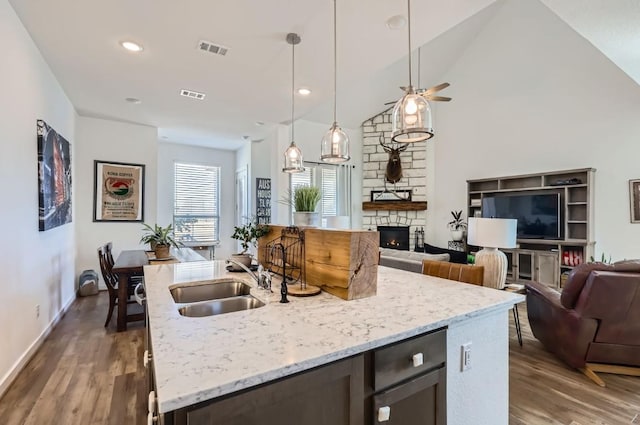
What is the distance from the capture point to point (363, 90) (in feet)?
20.9

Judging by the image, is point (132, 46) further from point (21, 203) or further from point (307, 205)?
point (307, 205)

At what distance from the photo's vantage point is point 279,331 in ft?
3.69

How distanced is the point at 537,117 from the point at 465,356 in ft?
19.0

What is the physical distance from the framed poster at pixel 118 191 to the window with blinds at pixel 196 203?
5.46 ft

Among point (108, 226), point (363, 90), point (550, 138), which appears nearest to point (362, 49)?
point (363, 90)

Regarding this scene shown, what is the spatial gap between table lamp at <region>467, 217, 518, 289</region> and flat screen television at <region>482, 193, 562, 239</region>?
281 cm

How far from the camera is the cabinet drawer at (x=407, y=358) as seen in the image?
109cm

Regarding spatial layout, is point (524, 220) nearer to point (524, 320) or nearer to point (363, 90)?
point (524, 320)

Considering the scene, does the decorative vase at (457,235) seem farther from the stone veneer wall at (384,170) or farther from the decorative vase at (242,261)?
the decorative vase at (242,261)

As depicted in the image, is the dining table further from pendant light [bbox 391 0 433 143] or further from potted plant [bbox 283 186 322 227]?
pendant light [bbox 391 0 433 143]

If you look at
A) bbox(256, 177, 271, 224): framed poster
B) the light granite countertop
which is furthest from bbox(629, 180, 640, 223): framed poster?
bbox(256, 177, 271, 224): framed poster

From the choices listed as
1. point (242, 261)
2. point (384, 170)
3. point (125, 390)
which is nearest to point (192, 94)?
point (242, 261)

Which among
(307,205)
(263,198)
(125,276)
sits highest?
(263,198)

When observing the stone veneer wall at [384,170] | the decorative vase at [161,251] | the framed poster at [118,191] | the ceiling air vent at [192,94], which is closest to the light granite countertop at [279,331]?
the decorative vase at [161,251]
